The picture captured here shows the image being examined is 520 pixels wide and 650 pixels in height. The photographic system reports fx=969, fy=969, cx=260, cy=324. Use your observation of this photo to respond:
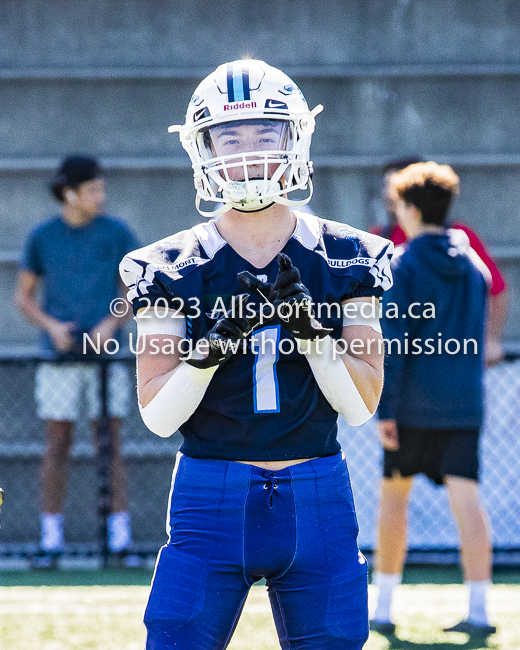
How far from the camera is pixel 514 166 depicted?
620 centimetres

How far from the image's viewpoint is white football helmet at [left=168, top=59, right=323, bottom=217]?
2.01m

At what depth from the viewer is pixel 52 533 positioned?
4.99 meters

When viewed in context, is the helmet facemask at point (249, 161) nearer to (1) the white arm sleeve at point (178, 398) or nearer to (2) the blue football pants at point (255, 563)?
(1) the white arm sleeve at point (178, 398)

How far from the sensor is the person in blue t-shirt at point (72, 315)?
5.00 meters

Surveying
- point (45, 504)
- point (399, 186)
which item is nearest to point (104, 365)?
point (45, 504)

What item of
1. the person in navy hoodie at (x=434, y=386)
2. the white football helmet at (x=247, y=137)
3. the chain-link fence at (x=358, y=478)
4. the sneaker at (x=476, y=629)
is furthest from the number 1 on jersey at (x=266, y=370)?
the chain-link fence at (x=358, y=478)

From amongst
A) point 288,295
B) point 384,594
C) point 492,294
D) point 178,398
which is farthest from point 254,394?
point 492,294

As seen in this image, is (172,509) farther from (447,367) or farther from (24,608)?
(24,608)

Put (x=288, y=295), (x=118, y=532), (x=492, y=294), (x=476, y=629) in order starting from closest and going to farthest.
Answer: (x=288, y=295) → (x=476, y=629) → (x=492, y=294) → (x=118, y=532)

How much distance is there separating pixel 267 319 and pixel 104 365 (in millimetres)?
3233

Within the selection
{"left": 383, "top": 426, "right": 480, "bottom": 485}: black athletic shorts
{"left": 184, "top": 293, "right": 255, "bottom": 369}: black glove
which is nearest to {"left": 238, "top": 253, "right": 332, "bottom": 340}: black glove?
{"left": 184, "top": 293, "right": 255, "bottom": 369}: black glove

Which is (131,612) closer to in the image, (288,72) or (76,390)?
(76,390)

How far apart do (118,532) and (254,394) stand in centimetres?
317

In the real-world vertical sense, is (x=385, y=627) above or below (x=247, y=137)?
below
